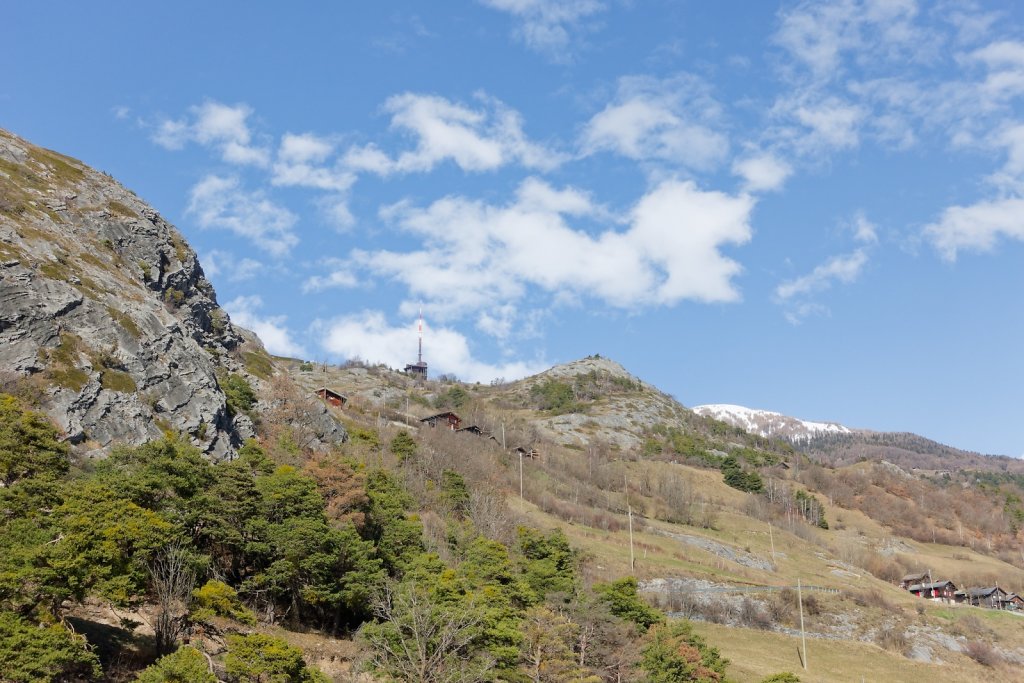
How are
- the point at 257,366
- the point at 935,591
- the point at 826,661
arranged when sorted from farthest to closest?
the point at 257,366
the point at 935,591
the point at 826,661

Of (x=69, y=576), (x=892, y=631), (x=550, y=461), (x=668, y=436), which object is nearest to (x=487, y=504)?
(x=892, y=631)

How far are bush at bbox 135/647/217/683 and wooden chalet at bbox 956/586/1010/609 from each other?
116320mm

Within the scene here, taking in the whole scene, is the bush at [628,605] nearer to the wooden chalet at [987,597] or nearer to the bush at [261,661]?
the bush at [261,661]

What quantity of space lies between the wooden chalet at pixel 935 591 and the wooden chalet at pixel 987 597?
1582 mm

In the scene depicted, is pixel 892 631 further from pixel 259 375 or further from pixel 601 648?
pixel 259 375

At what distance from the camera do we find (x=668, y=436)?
196m

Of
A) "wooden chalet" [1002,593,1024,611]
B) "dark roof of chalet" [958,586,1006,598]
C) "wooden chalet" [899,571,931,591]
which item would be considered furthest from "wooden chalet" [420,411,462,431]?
"wooden chalet" [1002,593,1024,611]

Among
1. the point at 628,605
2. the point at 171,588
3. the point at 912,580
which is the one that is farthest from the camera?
the point at 912,580

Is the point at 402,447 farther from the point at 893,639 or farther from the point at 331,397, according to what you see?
the point at 893,639

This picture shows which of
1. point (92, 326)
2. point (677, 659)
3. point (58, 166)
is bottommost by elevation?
point (677, 659)

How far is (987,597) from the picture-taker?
109500 millimetres

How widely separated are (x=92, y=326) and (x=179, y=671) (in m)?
44.6

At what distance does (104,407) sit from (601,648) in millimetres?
37404

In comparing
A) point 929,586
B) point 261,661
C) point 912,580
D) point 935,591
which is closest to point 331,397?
point 912,580
